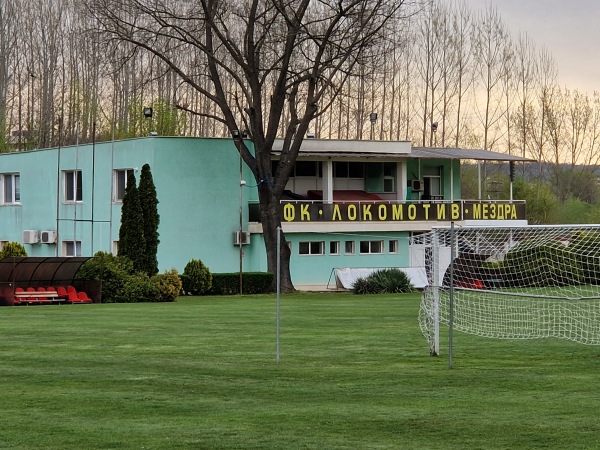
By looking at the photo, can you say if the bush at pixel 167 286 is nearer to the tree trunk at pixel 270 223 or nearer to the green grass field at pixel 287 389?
the tree trunk at pixel 270 223

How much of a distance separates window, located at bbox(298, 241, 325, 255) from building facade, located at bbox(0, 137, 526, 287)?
0.05 m

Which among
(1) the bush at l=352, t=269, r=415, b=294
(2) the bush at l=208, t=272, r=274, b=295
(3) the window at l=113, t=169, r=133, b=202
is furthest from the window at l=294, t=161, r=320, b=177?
(1) the bush at l=352, t=269, r=415, b=294

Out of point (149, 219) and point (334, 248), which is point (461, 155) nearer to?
point (334, 248)

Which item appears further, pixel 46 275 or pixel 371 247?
pixel 371 247

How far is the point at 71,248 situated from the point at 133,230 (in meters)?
12.2

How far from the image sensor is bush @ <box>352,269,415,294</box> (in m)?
46.0

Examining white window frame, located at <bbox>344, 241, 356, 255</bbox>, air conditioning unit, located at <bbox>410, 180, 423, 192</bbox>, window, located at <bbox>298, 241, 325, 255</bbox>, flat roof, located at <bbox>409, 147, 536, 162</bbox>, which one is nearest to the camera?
window, located at <bbox>298, 241, 325, 255</bbox>

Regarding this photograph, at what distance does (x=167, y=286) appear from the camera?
40.9 metres

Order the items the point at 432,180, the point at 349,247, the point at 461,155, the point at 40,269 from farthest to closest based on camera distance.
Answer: the point at 432,180 < the point at 461,155 < the point at 349,247 < the point at 40,269

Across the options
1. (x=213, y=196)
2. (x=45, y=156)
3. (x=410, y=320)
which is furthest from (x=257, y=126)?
(x=410, y=320)

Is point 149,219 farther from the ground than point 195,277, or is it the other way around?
A: point 149,219

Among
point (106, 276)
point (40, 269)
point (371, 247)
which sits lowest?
point (106, 276)

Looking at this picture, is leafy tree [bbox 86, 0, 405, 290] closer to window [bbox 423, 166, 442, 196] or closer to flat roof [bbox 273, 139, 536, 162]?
flat roof [bbox 273, 139, 536, 162]

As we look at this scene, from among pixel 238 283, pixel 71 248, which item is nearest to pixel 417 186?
pixel 238 283
